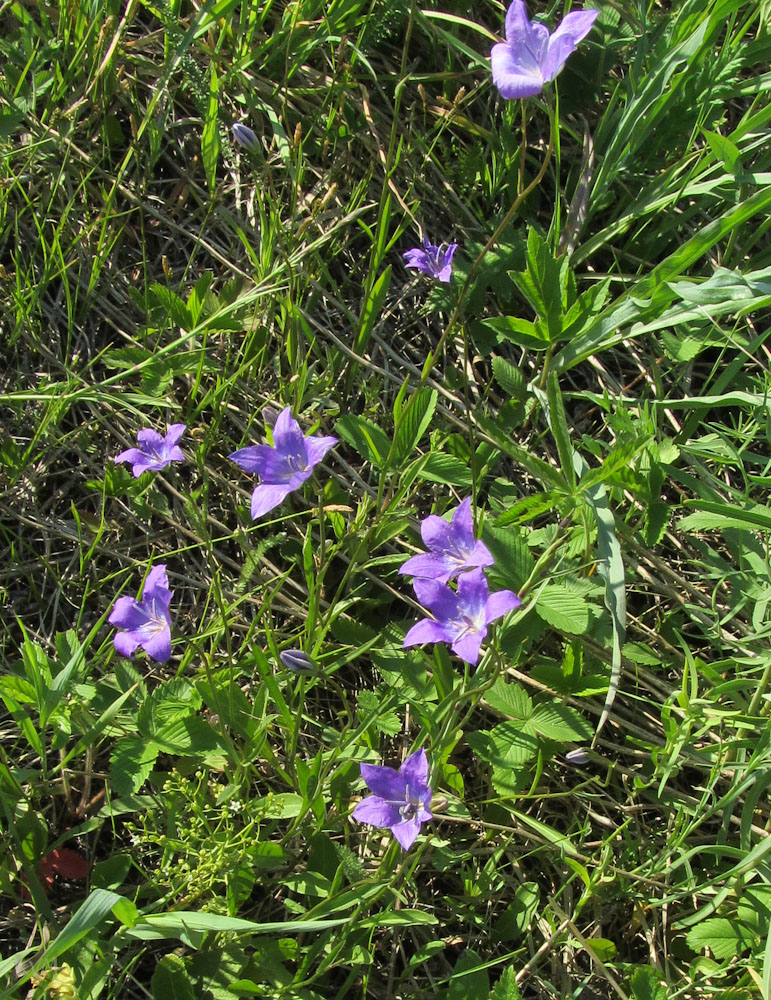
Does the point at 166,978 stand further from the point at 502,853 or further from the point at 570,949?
the point at 570,949

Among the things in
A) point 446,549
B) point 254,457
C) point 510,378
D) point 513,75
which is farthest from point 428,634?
point 513,75

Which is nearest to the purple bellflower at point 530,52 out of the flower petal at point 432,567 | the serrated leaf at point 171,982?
the flower petal at point 432,567

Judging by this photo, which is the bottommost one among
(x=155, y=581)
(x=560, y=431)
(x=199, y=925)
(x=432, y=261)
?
(x=199, y=925)

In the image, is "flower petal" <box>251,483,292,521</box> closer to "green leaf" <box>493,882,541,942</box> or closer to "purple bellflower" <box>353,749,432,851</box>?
"purple bellflower" <box>353,749,432,851</box>

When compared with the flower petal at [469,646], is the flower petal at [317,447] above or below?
above

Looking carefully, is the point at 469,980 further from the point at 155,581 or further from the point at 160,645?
the point at 155,581

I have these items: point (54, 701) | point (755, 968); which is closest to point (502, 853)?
point (755, 968)

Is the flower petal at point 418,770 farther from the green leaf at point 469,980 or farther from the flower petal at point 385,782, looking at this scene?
the green leaf at point 469,980
